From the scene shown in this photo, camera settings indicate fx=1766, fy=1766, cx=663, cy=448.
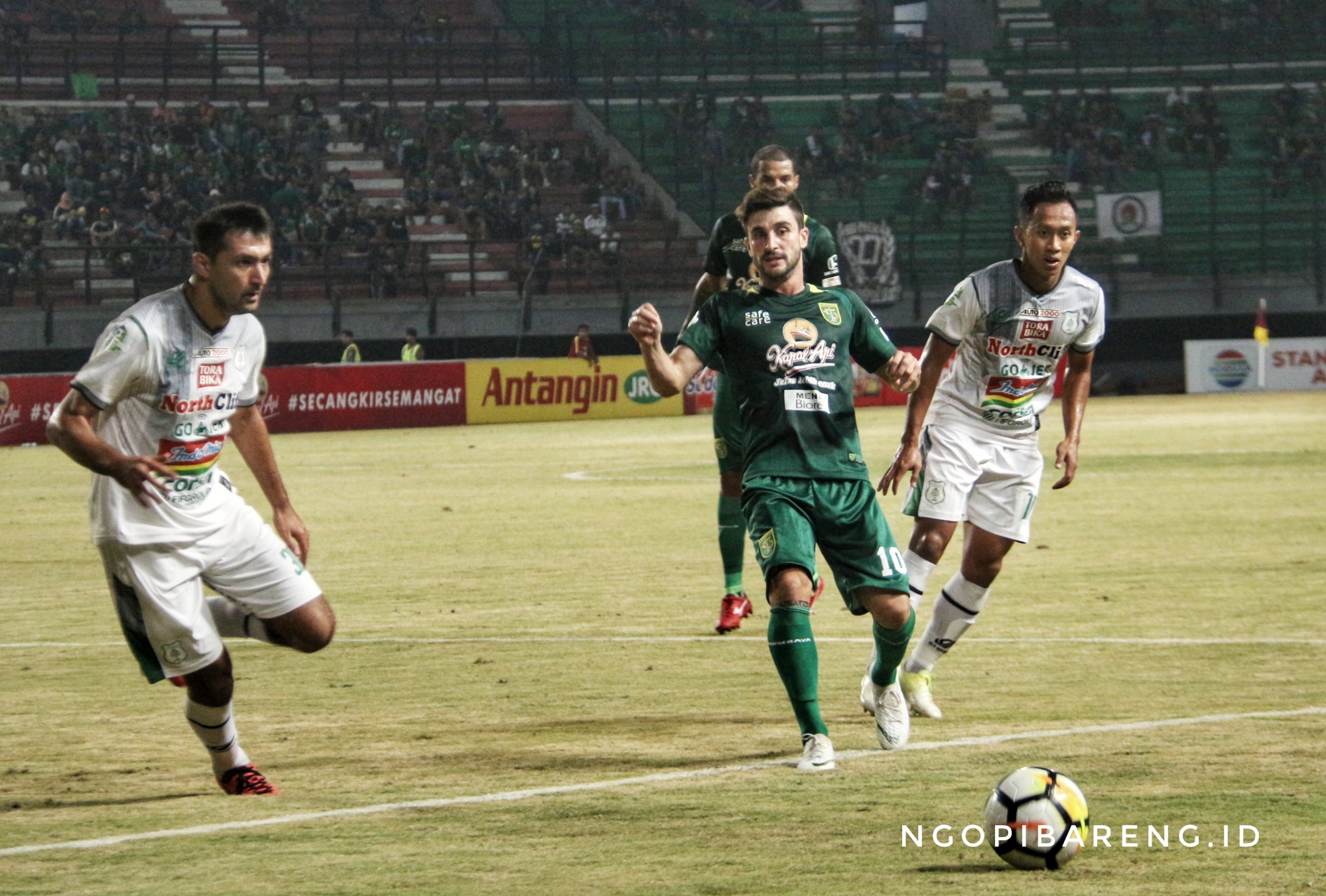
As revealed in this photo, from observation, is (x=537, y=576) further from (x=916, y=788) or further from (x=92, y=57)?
(x=92, y=57)

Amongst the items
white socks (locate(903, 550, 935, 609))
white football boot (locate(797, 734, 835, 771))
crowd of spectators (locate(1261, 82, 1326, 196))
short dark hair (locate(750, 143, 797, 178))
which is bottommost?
white football boot (locate(797, 734, 835, 771))

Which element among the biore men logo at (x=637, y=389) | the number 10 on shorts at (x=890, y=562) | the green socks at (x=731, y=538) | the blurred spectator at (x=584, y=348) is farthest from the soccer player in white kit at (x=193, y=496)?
the biore men logo at (x=637, y=389)

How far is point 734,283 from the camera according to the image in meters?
9.27

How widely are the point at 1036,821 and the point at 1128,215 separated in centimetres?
3858

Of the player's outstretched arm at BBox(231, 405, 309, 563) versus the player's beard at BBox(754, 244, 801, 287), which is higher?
the player's beard at BBox(754, 244, 801, 287)

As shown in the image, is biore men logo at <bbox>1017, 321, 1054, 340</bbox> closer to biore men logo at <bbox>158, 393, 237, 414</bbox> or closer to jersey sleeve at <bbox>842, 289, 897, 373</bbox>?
jersey sleeve at <bbox>842, 289, 897, 373</bbox>

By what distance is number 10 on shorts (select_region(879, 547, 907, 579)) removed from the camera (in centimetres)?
644

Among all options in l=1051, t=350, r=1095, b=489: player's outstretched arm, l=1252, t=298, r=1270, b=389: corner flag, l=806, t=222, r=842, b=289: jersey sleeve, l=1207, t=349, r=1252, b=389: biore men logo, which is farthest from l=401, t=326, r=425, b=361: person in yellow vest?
l=1051, t=350, r=1095, b=489: player's outstretched arm

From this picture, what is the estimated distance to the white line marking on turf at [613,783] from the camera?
536cm

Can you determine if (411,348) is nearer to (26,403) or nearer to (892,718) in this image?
(26,403)

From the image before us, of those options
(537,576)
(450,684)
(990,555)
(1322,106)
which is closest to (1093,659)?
(990,555)

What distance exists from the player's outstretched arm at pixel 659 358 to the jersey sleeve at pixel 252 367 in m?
1.33

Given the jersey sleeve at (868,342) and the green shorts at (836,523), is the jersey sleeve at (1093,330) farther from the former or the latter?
the green shorts at (836,523)

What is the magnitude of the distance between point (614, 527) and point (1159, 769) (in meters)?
9.83
